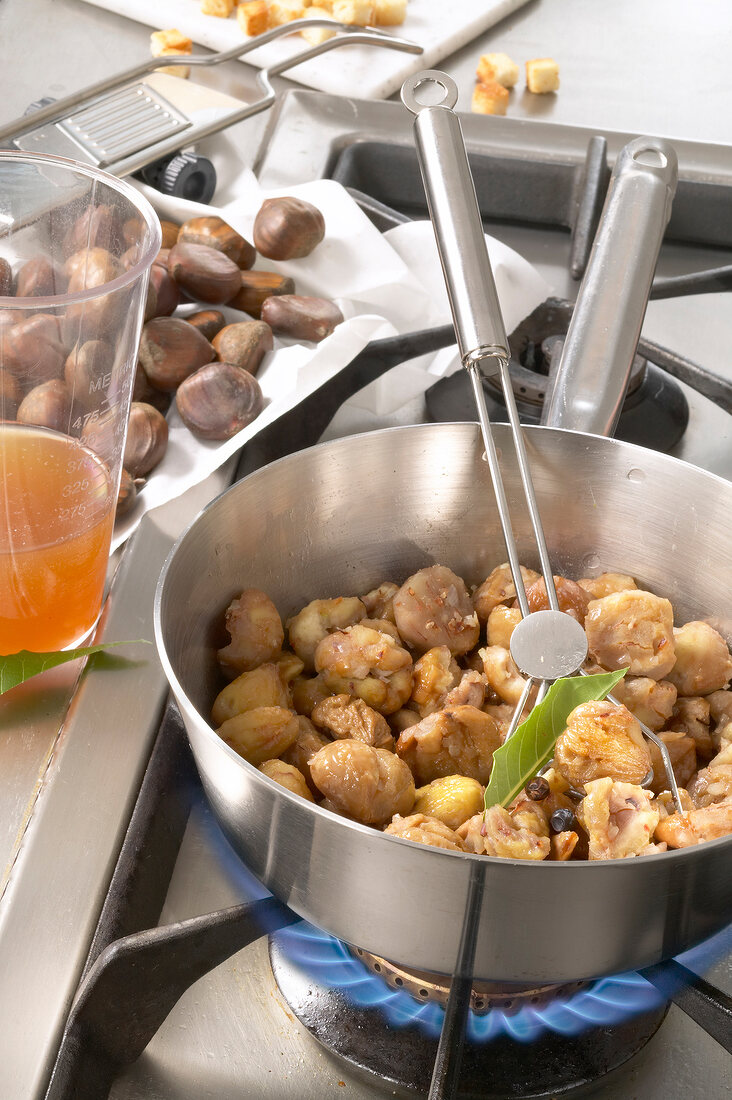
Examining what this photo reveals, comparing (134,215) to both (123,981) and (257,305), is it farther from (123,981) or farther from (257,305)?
(123,981)

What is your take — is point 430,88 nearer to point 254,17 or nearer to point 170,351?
point 170,351

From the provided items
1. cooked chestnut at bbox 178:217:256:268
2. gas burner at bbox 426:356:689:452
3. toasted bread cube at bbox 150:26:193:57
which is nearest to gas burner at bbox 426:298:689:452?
gas burner at bbox 426:356:689:452

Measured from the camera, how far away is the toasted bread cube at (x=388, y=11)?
58.3 inches

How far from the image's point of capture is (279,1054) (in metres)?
0.58

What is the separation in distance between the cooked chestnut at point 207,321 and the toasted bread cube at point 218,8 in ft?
2.34

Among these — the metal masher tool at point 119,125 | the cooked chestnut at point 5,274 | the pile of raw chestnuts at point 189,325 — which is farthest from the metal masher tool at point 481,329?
the metal masher tool at point 119,125

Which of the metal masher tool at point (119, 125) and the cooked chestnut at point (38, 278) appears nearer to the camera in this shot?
the cooked chestnut at point (38, 278)

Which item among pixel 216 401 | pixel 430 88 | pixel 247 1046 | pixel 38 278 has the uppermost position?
pixel 430 88

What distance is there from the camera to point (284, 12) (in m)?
1.48

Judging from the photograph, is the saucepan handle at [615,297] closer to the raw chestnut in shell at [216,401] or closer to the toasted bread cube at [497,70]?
the raw chestnut in shell at [216,401]

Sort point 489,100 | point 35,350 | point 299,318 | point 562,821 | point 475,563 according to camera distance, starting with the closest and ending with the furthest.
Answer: point 562,821 < point 35,350 < point 475,563 < point 299,318 < point 489,100

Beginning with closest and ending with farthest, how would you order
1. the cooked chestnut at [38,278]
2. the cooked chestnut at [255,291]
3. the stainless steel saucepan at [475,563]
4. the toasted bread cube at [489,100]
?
the stainless steel saucepan at [475,563] → the cooked chestnut at [38,278] → the cooked chestnut at [255,291] → the toasted bread cube at [489,100]

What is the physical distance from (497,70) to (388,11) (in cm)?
18

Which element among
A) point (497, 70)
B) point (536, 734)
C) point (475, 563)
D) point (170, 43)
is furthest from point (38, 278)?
point (497, 70)
